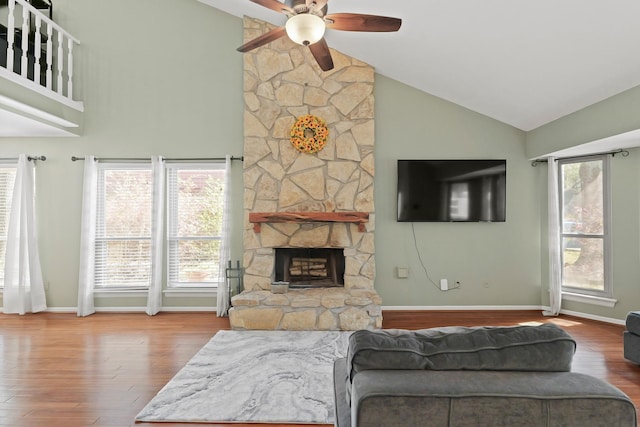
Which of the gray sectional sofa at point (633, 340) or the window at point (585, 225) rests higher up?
the window at point (585, 225)

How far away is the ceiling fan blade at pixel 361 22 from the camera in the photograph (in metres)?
2.68

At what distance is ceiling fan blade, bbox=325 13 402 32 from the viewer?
2682 millimetres

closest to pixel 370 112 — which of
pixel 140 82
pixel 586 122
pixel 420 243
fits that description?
pixel 420 243

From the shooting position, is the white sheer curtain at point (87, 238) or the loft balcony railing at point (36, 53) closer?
the loft balcony railing at point (36, 53)

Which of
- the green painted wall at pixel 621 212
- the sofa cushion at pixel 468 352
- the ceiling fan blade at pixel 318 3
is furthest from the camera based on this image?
the green painted wall at pixel 621 212

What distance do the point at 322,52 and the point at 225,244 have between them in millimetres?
2973

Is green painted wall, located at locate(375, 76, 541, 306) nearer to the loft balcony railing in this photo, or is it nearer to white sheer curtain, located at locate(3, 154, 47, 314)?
the loft balcony railing

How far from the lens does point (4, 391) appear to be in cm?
297

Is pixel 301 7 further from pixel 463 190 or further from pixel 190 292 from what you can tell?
pixel 190 292

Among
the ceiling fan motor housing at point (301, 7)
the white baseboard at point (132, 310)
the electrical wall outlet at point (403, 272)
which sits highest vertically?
the ceiling fan motor housing at point (301, 7)

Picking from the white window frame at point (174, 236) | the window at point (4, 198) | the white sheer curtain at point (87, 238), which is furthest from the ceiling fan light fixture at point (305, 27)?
the window at point (4, 198)

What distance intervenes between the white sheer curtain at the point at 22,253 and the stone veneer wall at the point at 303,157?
289cm

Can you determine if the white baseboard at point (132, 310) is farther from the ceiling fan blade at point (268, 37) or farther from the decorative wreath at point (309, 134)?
the ceiling fan blade at point (268, 37)

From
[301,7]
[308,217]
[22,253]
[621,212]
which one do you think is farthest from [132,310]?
[621,212]
